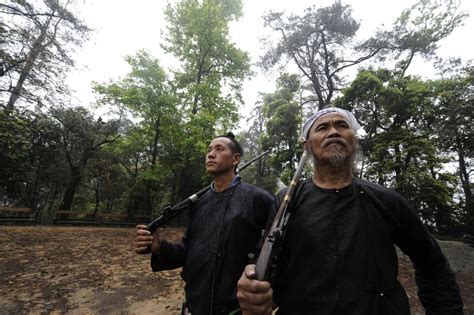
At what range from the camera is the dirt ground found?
4.53 meters

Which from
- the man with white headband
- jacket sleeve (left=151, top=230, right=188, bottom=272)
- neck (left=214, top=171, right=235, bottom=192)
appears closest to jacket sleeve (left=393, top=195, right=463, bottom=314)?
the man with white headband

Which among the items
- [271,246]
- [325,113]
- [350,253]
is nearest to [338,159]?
[325,113]

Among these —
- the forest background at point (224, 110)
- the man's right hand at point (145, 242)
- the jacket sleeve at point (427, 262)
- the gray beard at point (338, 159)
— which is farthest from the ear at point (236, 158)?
the forest background at point (224, 110)

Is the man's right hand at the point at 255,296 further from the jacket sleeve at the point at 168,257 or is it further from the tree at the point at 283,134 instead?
the tree at the point at 283,134

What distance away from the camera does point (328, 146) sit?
172 centimetres

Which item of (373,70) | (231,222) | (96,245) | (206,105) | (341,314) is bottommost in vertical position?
(96,245)

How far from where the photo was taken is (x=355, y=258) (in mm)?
1337

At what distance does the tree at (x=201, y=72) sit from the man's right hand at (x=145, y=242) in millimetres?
11911

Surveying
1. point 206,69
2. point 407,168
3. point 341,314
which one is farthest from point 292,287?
point 206,69

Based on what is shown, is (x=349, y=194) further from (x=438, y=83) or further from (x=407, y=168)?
(x=438, y=83)

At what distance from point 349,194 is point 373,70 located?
61.2ft

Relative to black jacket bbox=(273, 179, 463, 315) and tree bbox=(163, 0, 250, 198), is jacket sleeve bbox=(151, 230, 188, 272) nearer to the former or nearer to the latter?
black jacket bbox=(273, 179, 463, 315)

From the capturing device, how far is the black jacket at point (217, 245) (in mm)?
1971

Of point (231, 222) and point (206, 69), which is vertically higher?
point (206, 69)
